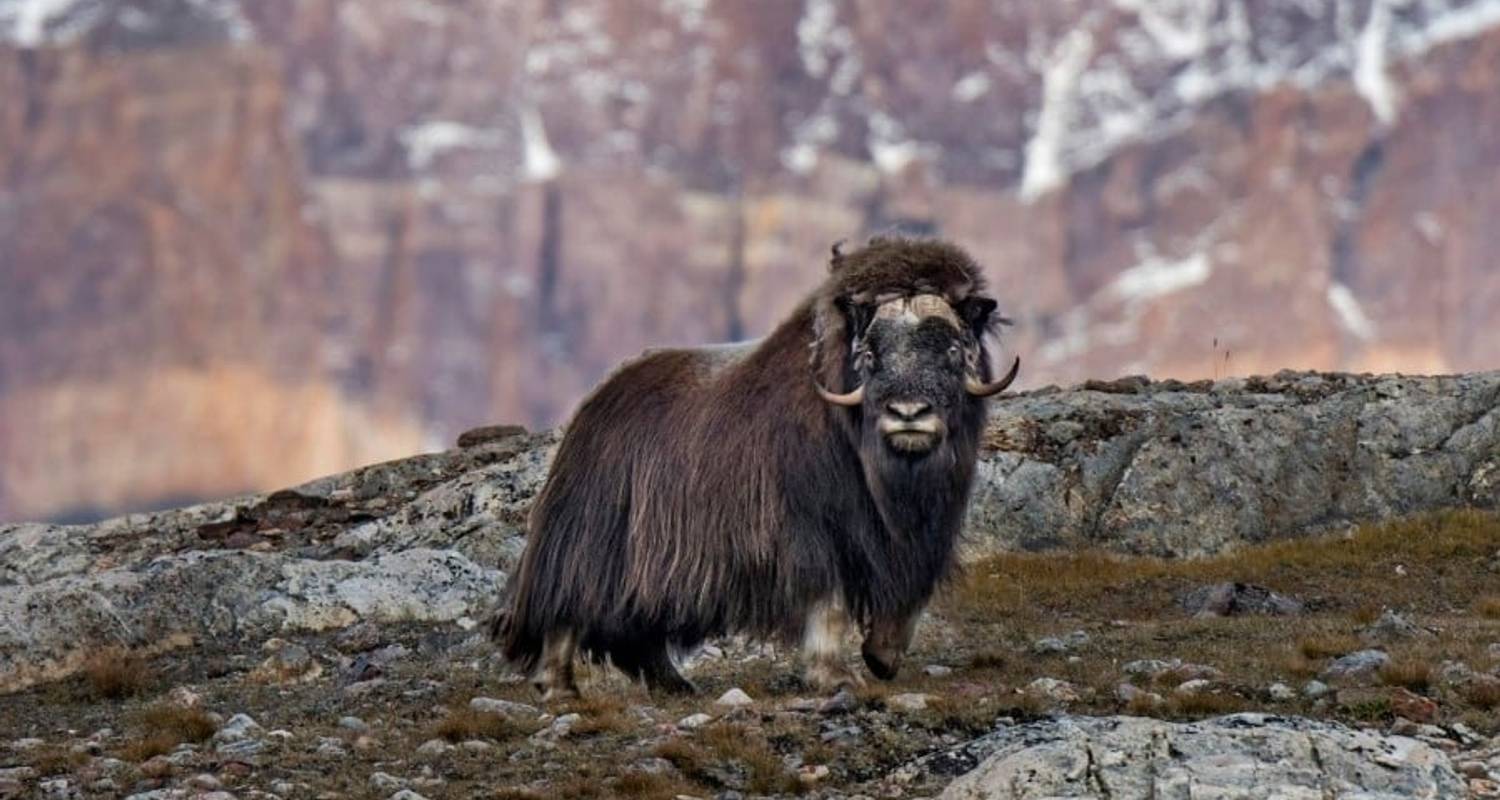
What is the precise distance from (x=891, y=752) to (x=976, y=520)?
35.8 feet

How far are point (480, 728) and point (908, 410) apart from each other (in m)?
3.18

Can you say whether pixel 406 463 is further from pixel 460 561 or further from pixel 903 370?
pixel 903 370

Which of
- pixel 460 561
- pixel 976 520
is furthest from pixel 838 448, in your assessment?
pixel 976 520

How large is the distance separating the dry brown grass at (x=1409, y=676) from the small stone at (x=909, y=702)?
2.62 meters

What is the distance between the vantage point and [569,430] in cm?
1814

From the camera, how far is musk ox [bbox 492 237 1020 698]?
16.2 meters

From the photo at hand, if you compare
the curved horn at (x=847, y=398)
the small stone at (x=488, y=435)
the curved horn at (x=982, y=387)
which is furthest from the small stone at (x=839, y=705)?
the small stone at (x=488, y=435)

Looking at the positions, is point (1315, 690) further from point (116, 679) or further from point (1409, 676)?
point (116, 679)

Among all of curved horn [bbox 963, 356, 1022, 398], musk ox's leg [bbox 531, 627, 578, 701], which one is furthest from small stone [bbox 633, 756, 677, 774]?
curved horn [bbox 963, 356, 1022, 398]

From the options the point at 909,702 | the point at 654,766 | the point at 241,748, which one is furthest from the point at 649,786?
the point at 241,748

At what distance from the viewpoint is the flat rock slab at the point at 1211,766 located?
12.6m

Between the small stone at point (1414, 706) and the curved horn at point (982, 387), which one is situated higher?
the curved horn at point (982, 387)

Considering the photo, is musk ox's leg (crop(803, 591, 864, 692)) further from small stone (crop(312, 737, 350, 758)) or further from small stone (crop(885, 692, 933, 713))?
small stone (crop(312, 737, 350, 758))

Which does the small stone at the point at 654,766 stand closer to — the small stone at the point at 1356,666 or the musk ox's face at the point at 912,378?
the musk ox's face at the point at 912,378
